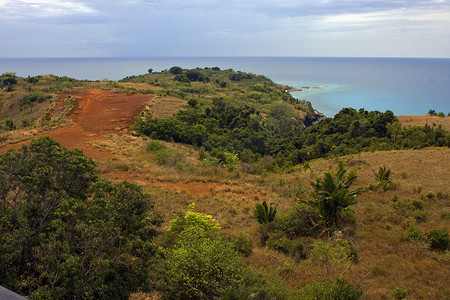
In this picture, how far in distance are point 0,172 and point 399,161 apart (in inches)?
900

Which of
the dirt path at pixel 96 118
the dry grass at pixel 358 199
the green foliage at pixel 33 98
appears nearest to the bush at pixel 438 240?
the dry grass at pixel 358 199

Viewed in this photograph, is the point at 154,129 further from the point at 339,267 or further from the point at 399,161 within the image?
the point at 339,267

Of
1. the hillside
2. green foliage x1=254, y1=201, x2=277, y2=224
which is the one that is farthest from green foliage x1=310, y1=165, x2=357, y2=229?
green foliage x1=254, y1=201, x2=277, y2=224

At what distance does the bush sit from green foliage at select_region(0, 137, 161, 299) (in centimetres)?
841

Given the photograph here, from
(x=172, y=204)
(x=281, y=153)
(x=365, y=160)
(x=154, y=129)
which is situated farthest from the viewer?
(x=281, y=153)

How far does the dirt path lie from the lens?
75.3 ft

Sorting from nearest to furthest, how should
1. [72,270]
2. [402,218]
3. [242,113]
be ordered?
[72,270], [402,218], [242,113]

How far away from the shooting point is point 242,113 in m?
40.3

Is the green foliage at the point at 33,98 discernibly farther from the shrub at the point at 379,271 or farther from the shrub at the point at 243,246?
the shrub at the point at 379,271

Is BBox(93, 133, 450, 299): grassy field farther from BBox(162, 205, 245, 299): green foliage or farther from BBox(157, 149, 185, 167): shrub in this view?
BBox(162, 205, 245, 299): green foliage

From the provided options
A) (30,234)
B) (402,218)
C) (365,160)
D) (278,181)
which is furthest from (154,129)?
(30,234)

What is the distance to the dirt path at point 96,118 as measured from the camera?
22948 millimetres

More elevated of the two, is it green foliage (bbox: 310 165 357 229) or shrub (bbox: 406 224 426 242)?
green foliage (bbox: 310 165 357 229)

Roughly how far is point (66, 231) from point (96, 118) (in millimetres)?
27849
